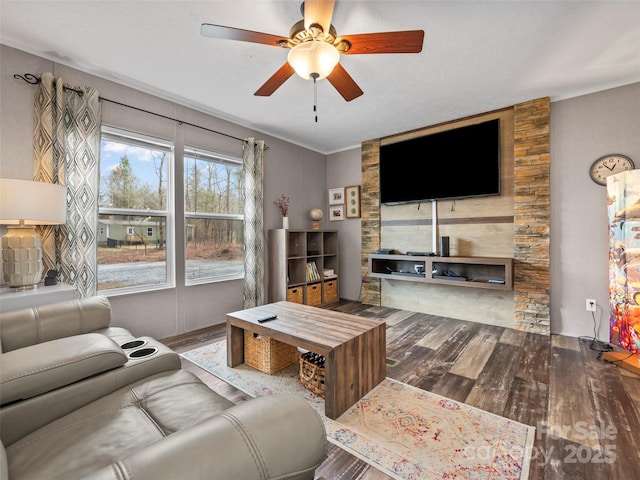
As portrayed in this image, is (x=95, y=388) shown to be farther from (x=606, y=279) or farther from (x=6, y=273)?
(x=606, y=279)

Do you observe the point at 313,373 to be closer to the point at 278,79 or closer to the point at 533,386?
the point at 533,386

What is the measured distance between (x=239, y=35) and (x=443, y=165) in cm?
290

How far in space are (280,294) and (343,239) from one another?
61.2 inches

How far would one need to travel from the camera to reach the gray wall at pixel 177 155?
2.17 m

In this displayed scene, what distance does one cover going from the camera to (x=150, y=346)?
1.56m

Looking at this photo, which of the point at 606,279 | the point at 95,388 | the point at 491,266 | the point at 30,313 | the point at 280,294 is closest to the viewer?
the point at 95,388

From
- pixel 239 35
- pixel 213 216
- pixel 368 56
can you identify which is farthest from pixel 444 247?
pixel 239 35

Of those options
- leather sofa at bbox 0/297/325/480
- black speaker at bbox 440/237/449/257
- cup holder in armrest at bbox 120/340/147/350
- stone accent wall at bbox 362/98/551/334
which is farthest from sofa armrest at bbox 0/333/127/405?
stone accent wall at bbox 362/98/551/334

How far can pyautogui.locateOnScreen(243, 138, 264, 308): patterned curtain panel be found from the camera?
3.65m

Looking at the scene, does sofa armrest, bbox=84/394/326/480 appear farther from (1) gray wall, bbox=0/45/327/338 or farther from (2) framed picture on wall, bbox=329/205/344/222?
(2) framed picture on wall, bbox=329/205/344/222

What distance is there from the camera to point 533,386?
80.8 inches

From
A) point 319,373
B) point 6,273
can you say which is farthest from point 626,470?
point 6,273

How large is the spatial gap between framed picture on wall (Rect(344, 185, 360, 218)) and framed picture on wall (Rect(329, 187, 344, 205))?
0.08m

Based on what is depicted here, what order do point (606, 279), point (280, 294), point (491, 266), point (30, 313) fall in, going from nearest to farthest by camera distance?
1. point (30, 313)
2. point (606, 279)
3. point (491, 266)
4. point (280, 294)
